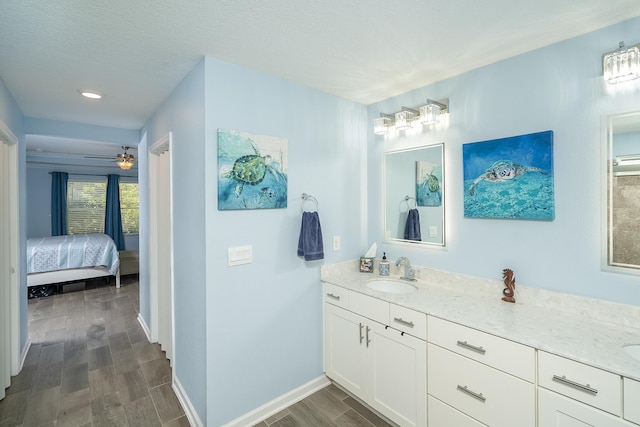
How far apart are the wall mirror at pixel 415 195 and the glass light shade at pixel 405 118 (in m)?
0.21

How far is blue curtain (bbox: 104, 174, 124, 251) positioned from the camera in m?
6.62

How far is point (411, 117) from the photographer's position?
7.60ft

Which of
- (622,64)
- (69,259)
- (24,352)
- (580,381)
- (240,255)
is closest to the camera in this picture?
(580,381)

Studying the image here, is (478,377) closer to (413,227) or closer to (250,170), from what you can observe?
(413,227)

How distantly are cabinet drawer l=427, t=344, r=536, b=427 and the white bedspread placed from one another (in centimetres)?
545

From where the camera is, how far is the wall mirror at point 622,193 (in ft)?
4.75

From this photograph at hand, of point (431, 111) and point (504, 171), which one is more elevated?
point (431, 111)

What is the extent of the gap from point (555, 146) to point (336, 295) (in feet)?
5.58

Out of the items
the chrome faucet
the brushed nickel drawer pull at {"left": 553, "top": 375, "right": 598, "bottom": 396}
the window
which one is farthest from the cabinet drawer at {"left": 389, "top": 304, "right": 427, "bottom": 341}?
the window

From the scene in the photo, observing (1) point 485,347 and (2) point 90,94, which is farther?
(2) point 90,94

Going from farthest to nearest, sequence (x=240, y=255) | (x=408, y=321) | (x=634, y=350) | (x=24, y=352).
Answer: (x=24, y=352), (x=240, y=255), (x=408, y=321), (x=634, y=350)

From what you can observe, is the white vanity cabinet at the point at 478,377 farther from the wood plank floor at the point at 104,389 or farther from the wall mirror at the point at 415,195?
the wall mirror at the point at 415,195

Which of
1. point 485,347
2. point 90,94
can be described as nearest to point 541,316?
point 485,347

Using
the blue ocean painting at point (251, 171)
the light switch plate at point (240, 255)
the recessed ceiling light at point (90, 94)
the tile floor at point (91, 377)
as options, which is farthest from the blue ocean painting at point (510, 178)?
the recessed ceiling light at point (90, 94)
